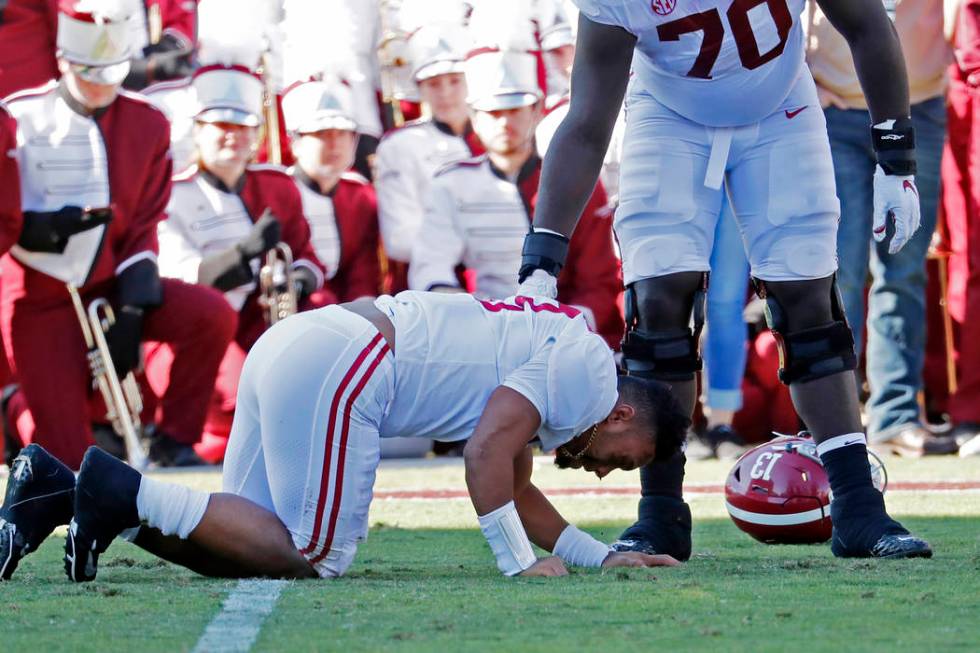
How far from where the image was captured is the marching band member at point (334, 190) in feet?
35.0

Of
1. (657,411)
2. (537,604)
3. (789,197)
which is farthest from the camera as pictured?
(789,197)

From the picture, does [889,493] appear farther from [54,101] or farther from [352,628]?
[54,101]

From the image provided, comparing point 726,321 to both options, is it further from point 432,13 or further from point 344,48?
point 344,48

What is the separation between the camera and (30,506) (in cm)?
453

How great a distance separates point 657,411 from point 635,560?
1.22 feet

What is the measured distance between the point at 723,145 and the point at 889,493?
2.33 meters

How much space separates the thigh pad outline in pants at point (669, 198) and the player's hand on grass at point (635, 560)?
2.57ft

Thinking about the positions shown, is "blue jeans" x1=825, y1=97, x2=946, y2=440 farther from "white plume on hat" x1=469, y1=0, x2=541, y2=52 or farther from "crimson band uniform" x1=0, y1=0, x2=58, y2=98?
"crimson band uniform" x1=0, y1=0, x2=58, y2=98

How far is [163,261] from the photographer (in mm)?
10055

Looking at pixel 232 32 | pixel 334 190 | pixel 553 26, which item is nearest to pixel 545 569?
pixel 334 190

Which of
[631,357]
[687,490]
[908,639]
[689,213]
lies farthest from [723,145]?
[687,490]

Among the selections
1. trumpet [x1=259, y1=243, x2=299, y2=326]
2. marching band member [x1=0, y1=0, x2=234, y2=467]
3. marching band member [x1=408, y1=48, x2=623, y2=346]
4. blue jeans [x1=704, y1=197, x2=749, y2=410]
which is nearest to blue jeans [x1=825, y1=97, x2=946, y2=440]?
blue jeans [x1=704, y1=197, x2=749, y2=410]

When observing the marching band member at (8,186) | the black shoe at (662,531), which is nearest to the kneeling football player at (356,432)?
the black shoe at (662,531)

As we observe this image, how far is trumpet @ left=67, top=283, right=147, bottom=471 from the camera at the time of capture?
9078 millimetres
